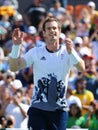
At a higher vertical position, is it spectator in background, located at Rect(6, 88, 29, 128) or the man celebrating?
the man celebrating

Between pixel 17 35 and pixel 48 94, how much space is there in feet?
2.38

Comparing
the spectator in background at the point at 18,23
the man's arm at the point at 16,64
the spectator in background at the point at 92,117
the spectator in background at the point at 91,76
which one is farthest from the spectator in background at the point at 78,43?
the man's arm at the point at 16,64

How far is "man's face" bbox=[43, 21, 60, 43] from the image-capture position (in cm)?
640

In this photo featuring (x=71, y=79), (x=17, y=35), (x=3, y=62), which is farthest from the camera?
(x=3, y=62)

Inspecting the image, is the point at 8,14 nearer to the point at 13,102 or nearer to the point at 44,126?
the point at 13,102

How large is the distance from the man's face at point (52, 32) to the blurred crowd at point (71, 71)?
3173mm

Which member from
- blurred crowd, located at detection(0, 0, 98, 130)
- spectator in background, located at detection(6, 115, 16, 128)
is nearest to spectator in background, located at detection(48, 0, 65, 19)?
blurred crowd, located at detection(0, 0, 98, 130)

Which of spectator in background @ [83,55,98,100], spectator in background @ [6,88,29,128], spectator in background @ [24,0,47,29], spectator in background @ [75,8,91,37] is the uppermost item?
spectator in background @ [24,0,47,29]

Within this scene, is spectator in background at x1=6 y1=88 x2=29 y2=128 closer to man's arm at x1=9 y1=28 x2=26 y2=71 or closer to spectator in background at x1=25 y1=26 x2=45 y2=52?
spectator in background at x1=25 y1=26 x2=45 y2=52

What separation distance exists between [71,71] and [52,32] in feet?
20.2

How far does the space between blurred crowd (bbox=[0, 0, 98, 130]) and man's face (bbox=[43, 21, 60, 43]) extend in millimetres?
3173

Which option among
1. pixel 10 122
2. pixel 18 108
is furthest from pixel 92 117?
pixel 10 122

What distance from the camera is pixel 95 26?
15469 mm

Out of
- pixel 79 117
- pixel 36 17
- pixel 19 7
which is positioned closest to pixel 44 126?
pixel 79 117
